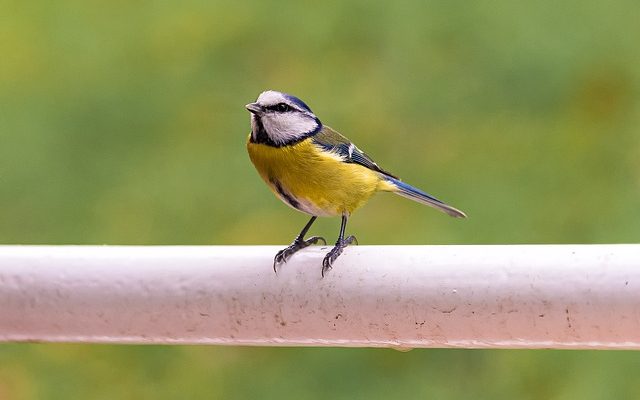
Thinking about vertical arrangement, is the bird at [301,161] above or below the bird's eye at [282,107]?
below

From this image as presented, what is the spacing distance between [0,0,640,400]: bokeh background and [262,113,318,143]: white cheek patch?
723 millimetres

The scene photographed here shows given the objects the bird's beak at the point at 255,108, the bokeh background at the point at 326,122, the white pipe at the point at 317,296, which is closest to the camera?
the white pipe at the point at 317,296

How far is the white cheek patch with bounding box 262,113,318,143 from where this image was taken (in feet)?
2.70

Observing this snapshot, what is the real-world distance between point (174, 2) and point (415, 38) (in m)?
0.50

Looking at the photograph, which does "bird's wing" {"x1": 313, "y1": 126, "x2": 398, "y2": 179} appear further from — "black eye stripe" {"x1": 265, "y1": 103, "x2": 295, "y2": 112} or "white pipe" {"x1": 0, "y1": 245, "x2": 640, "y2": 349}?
"white pipe" {"x1": 0, "y1": 245, "x2": 640, "y2": 349}

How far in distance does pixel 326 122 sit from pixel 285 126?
895mm

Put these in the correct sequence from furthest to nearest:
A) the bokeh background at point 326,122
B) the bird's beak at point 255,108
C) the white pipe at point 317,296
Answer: the bokeh background at point 326,122, the bird's beak at point 255,108, the white pipe at point 317,296

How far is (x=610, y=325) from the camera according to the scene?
516 mm

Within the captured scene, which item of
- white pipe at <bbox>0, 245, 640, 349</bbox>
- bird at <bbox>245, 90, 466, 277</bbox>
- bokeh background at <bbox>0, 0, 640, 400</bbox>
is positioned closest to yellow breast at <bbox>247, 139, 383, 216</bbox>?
bird at <bbox>245, 90, 466, 277</bbox>

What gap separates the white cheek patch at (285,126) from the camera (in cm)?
82

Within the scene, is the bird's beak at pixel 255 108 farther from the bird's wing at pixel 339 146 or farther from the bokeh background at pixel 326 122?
the bokeh background at pixel 326 122

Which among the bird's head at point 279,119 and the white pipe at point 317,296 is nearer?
the white pipe at point 317,296

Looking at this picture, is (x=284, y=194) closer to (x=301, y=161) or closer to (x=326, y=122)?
(x=301, y=161)

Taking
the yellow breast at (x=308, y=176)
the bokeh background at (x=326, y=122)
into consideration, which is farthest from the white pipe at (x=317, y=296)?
the bokeh background at (x=326, y=122)
